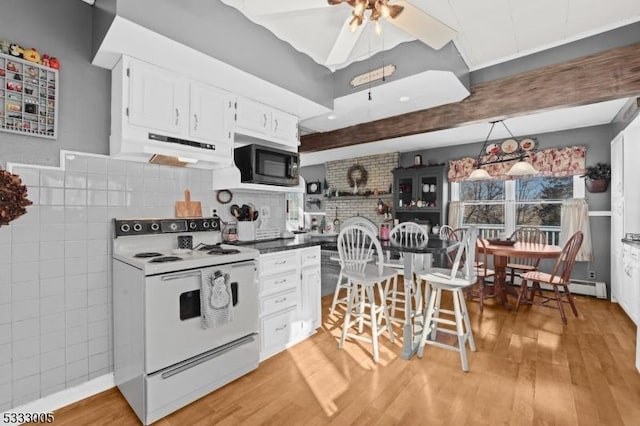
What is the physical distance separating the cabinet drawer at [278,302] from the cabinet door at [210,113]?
1.37 metres

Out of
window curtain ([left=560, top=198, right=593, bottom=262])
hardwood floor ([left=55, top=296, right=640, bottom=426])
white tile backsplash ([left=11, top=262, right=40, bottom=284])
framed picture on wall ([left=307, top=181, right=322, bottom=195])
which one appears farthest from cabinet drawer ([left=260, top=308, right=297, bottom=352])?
framed picture on wall ([left=307, top=181, right=322, bottom=195])

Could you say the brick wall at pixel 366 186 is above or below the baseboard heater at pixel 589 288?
above

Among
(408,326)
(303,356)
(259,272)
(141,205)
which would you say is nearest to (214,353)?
(259,272)

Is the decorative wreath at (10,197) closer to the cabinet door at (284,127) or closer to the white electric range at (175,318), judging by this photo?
the white electric range at (175,318)

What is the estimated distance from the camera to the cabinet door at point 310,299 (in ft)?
9.26

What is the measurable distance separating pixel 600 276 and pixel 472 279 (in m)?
3.46

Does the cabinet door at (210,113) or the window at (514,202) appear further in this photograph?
the window at (514,202)

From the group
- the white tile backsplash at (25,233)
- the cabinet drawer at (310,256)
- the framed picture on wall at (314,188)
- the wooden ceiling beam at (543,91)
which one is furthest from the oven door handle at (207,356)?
the framed picture on wall at (314,188)

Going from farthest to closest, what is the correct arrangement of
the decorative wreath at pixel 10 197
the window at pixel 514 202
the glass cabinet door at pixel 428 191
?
the glass cabinet door at pixel 428 191
the window at pixel 514 202
the decorative wreath at pixel 10 197

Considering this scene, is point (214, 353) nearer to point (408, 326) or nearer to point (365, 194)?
point (408, 326)

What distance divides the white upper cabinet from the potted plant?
4286 mm

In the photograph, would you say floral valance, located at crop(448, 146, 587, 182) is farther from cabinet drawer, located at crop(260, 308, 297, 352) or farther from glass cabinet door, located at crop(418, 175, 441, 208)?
cabinet drawer, located at crop(260, 308, 297, 352)

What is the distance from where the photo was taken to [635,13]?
2.28 metres

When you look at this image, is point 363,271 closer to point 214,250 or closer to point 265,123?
point 214,250
